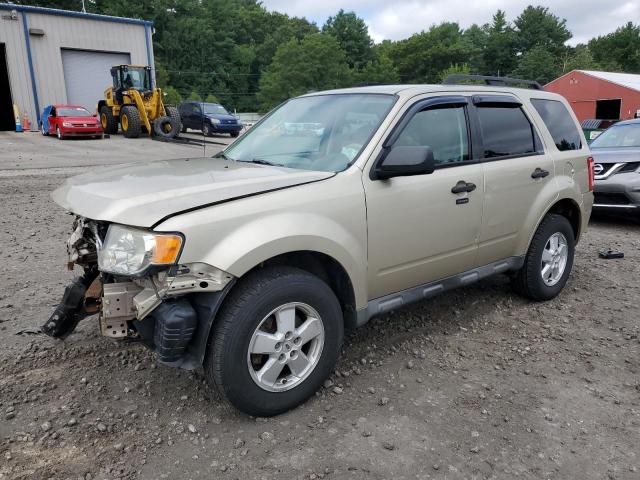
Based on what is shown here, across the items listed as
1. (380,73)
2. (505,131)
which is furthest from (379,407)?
(380,73)

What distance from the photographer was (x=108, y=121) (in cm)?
2330

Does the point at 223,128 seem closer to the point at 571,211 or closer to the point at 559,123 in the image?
the point at 559,123

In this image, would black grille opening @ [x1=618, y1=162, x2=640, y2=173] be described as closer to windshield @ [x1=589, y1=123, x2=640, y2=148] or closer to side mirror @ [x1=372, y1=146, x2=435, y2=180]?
windshield @ [x1=589, y1=123, x2=640, y2=148]

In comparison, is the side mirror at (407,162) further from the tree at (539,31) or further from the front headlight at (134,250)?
the tree at (539,31)

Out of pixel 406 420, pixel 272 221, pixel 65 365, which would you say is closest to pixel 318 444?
pixel 406 420

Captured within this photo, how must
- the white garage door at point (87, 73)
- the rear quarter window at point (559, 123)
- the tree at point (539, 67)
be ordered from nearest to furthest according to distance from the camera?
the rear quarter window at point (559, 123), the white garage door at point (87, 73), the tree at point (539, 67)

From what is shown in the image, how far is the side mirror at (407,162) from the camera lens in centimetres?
309

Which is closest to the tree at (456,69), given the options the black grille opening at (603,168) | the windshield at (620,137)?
the windshield at (620,137)

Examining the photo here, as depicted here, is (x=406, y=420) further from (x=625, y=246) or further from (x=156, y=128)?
(x=156, y=128)

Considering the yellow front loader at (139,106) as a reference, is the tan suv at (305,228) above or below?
below

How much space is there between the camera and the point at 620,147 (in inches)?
331

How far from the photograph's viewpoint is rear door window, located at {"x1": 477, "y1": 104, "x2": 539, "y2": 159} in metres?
4.05

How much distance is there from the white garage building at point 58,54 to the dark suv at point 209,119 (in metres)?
4.10

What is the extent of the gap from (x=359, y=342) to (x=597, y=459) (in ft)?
5.61
